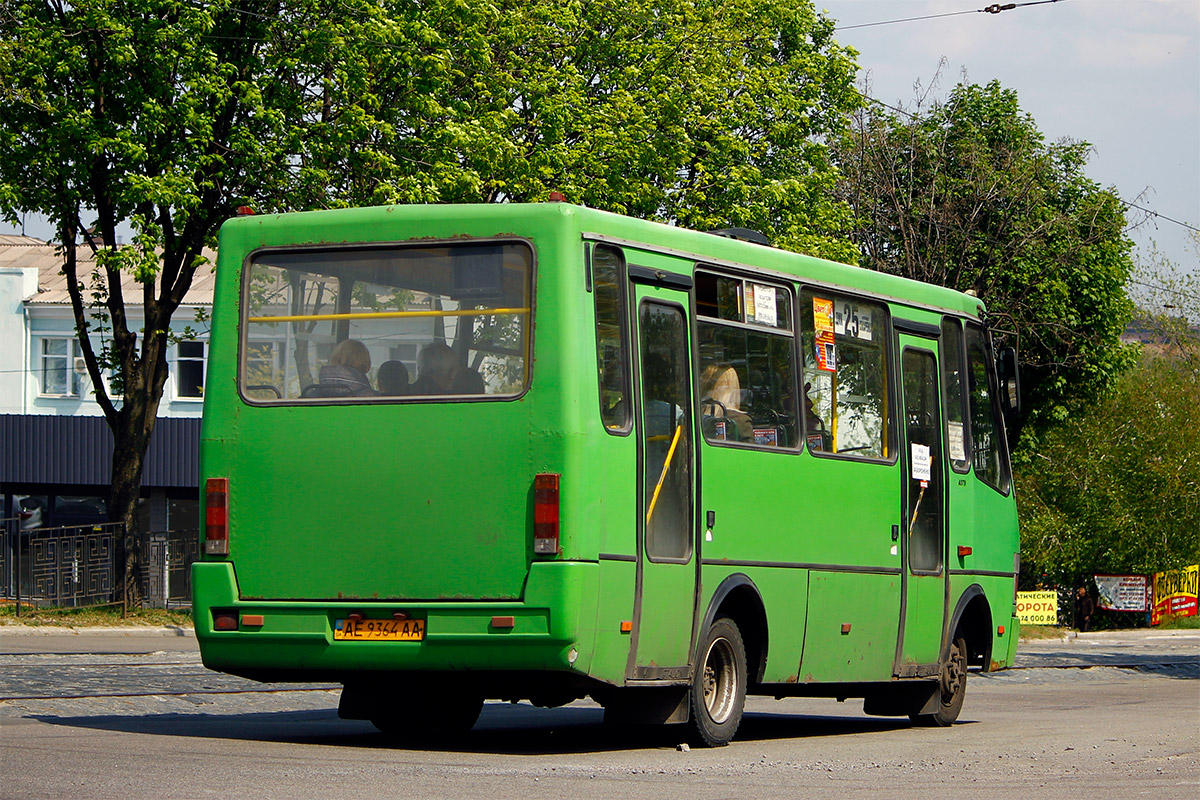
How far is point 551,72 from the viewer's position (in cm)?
3173

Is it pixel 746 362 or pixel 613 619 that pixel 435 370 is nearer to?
pixel 613 619

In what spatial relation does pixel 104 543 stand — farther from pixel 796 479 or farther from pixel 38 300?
pixel 796 479

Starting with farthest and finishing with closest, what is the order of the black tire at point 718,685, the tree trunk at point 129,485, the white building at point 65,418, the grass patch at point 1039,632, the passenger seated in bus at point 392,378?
the white building at point 65,418
the grass patch at point 1039,632
the tree trunk at point 129,485
the black tire at point 718,685
the passenger seated in bus at point 392,378


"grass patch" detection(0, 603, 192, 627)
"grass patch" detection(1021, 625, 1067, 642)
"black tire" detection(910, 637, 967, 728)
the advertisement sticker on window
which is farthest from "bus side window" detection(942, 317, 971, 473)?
"grass patch" detection(1021, 625, 1067, 642)

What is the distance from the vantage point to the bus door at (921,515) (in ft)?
44.3

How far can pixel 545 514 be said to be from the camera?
9570mm

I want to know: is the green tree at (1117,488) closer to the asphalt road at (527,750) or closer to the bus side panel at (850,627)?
the asphalt road at (527,750)

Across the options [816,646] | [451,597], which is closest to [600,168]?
[816,646]

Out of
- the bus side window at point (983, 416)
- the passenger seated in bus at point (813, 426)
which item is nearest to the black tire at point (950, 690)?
the bus side window at point (983, 416)

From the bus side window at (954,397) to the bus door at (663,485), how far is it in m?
4.28

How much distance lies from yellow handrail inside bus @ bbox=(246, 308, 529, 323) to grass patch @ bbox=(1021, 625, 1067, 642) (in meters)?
27.0

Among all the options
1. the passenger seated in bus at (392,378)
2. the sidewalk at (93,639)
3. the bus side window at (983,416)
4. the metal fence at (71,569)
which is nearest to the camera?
the passenger seated in bus at (392,378)

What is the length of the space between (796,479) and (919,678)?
2.79 metres

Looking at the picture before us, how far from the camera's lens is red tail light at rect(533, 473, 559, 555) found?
9547 millimetres
